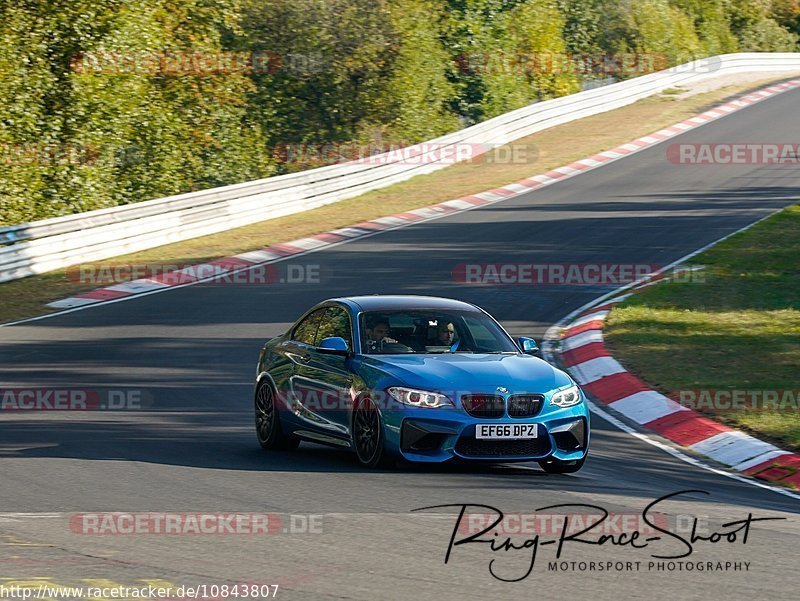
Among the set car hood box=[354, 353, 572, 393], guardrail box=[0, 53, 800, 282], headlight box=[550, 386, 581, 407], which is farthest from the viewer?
guardrail box=[0, 53, 800, 282]

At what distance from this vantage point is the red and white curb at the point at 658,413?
10266mm

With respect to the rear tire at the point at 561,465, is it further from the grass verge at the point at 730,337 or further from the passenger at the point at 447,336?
the grass verge at the point at 730,337

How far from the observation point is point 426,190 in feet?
104

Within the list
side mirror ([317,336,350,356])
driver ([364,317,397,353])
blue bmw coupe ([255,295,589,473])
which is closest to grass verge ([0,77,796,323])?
blue bmw coupe ([255,295,589,473])

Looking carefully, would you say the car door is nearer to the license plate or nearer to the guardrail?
the license plate

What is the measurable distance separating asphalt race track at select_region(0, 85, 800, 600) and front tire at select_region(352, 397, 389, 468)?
0.54ft

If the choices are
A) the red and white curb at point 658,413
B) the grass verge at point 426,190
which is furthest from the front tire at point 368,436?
the grass verge at point 426,190

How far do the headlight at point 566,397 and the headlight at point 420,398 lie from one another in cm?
83

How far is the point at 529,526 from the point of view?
771 centimetres

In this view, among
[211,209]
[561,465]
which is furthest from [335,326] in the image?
[211,209]

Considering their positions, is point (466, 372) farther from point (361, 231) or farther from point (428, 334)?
point (361, 231)

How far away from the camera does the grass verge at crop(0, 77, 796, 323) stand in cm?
2202

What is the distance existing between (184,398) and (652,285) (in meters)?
8.91

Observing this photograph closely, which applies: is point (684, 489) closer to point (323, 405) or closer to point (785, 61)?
point (323, 405)
